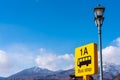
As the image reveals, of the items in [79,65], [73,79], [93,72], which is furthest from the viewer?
[73,79]

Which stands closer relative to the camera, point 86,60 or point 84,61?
point 86,60

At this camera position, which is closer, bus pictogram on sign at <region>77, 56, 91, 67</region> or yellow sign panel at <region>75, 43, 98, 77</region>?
yellow sign panel at <region>75, 43, 98, 77</region>

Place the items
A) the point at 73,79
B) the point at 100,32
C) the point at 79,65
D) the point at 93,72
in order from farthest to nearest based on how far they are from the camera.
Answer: the point at 73,79 → the point at 100,32 → the point at 79,65 → the point at 93,72

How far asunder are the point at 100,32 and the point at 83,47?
2100 millimetres

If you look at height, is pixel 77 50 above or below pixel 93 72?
above

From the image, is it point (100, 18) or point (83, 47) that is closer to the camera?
point (83, 47)

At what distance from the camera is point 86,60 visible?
17.7m

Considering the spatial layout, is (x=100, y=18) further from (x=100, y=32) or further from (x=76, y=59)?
(x=76, y=59)

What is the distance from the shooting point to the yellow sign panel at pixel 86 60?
56.0ft

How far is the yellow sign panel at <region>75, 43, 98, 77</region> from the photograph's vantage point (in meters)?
17.1

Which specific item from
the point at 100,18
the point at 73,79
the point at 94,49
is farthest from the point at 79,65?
the point at 73,79

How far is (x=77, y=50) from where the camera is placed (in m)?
18.3

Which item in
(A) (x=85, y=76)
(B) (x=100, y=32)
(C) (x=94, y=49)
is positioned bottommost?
(A) (x=85, y=76)

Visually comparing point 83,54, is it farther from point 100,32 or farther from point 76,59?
point 100,32
